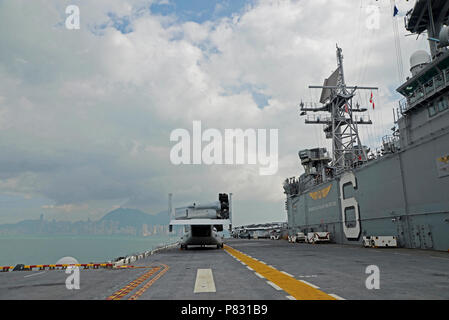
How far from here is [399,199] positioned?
25297 mm

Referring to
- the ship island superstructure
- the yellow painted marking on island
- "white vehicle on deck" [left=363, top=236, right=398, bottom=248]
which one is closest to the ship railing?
the ship island superstructure

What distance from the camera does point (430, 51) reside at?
93.1 ft

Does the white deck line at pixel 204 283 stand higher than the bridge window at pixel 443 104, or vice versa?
the bridge window at pixel 443 104

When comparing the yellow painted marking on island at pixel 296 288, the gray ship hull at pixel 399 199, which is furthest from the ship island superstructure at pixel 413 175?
the yellow painted marking on island at pixel 296 288

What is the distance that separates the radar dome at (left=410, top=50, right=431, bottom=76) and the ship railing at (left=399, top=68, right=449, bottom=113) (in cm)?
175

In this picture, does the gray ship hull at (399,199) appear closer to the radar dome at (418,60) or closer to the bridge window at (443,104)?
the bridge window at (443,104)

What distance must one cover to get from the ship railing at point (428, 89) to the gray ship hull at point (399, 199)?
371 centimetres

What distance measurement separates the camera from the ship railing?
2209 centimetres

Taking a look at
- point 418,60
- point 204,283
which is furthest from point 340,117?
point 204,283

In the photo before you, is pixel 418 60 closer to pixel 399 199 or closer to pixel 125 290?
pixel 399 199

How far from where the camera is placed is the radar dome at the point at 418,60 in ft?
85.0

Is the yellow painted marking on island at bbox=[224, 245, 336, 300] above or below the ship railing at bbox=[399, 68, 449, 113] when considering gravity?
below

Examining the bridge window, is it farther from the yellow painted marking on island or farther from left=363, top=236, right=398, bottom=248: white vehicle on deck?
the yellow painted marking on island
